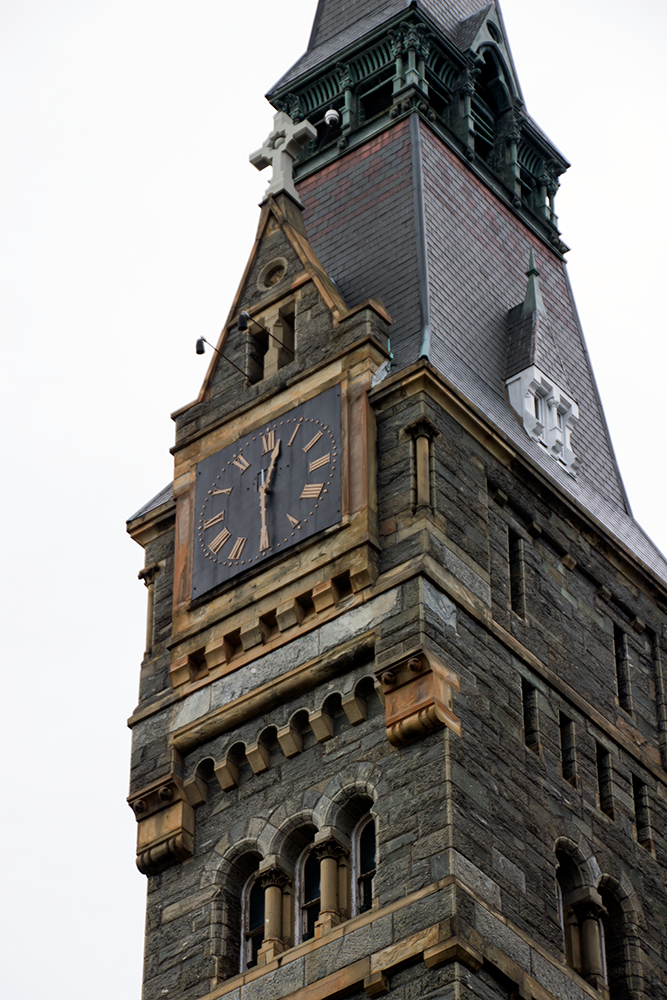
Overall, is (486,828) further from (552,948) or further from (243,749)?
(243,749)

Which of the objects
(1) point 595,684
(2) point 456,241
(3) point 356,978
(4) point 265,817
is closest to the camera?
(3) point 356,978

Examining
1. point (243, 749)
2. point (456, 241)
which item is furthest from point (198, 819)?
point (456, 241)

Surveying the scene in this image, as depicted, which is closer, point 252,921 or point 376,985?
point 376,985

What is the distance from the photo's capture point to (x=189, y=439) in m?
46.2

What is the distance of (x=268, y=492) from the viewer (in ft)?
144

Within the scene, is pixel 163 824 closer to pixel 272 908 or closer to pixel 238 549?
pixel 272 908

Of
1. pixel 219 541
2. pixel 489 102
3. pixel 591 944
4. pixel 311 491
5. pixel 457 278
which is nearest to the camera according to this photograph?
pixel 591 944

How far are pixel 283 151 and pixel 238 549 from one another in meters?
8.78

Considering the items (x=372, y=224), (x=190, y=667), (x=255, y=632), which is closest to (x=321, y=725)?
(x=255, y=632)

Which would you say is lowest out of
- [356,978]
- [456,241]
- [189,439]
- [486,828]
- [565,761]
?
[356,978]

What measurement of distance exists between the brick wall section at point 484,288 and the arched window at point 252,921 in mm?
9664

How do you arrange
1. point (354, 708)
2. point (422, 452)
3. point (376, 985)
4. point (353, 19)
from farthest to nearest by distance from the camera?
1. point (353, 19)
2. point (422, 452)
3. point (354, 708)
4. point (376, 985)

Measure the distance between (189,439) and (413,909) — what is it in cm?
1142

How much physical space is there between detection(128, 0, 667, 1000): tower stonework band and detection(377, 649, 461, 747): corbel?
46 millimetres
